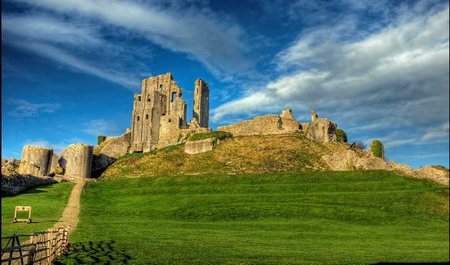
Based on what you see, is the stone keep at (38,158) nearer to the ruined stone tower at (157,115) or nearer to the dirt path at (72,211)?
the dirt path at (72,211)

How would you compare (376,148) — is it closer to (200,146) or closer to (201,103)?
(200,146)

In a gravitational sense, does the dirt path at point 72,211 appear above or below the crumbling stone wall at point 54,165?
below

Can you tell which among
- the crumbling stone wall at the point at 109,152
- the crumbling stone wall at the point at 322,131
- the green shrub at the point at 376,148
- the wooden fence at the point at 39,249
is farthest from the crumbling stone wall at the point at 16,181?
the green shrub at the point at 376,148

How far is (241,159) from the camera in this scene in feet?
201

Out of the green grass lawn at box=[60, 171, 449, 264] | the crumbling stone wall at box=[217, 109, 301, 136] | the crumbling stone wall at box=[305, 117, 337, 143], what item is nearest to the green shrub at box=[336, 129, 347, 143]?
the crumbling stone wall at box=[305, 117, 337, 143]

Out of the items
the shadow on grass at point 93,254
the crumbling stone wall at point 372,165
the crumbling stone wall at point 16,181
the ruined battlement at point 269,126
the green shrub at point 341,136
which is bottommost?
the shadow on grass at point 93,254

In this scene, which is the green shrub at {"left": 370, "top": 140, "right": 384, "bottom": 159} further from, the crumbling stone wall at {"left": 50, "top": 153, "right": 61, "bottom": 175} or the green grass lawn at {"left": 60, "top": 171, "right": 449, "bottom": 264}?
the crumbling stone wall at {"left": 50, "top": 153, "right": 61, "bottom": 175}

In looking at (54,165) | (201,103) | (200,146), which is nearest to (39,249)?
(200,146)

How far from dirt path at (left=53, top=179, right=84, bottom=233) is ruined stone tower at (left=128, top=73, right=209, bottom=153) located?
30481 mm

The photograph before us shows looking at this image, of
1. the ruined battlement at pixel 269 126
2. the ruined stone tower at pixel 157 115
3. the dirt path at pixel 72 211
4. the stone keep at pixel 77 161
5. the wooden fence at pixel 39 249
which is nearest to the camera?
the wooden fence at pixel 39 249

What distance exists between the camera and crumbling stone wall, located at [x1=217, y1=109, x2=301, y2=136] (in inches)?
2815

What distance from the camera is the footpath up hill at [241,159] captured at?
189 ft

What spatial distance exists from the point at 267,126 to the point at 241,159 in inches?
517

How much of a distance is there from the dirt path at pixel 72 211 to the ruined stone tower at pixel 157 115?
30.5 meters
